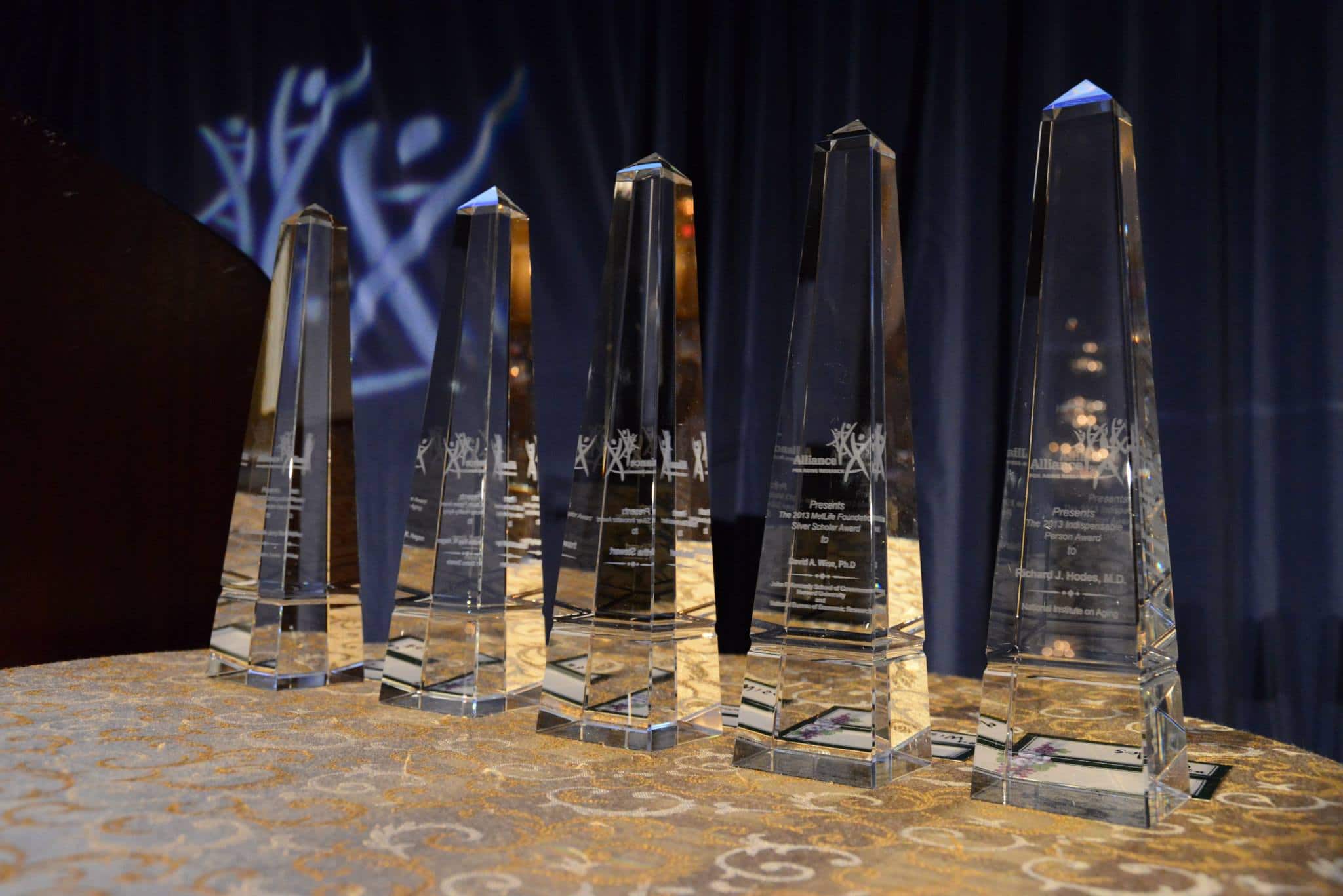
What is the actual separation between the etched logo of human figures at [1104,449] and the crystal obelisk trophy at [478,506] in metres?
0.57

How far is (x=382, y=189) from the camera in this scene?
88.2 inches

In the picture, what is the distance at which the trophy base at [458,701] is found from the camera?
109 cm

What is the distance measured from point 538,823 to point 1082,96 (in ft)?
2.13

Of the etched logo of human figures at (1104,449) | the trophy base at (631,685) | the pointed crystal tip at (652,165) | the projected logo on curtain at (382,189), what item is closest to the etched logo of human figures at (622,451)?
the trophy base at (631,685)

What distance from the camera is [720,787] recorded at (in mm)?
832

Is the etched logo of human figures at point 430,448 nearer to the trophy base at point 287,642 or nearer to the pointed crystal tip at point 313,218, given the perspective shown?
the trophy base at point 287,642

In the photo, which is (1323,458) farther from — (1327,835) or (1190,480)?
(1327,835)

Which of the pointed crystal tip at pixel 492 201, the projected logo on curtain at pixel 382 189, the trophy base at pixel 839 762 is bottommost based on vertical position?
the trophy base at pixel 839 762

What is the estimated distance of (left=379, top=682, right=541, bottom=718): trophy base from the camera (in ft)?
3.57

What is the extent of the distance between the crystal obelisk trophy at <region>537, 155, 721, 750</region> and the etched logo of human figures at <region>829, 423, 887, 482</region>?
0.59 feet

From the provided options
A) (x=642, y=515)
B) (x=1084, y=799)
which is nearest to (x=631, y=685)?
(x=642, y=515)

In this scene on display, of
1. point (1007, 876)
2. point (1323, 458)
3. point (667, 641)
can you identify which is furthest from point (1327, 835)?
point (1323, 458)

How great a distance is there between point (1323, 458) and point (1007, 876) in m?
1.06

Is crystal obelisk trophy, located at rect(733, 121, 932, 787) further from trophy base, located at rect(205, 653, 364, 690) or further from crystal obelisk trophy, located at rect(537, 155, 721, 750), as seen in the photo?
trophy base, located at rect(205, 653, 364, 690)
